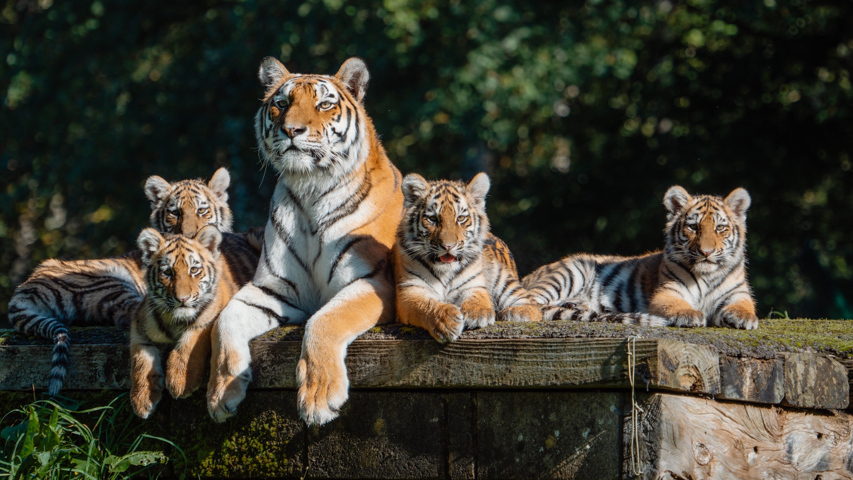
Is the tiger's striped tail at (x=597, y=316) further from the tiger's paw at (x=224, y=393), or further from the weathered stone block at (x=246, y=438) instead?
the tiger's paw at (x=224, y=393)

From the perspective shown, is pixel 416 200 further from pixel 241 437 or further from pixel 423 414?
pixel 241 437

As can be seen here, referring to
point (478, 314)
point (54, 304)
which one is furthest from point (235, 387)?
point (54, 304)

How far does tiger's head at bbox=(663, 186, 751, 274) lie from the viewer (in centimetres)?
407

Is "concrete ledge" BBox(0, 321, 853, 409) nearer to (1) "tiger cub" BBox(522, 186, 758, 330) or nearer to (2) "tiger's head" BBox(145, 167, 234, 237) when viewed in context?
(1) "tiger cub" BBox(522, 186, 758, 330)

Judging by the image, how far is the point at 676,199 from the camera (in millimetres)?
4305

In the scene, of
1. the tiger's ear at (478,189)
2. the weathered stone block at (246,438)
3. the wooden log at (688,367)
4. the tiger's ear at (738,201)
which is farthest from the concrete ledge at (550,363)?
the tiger's ear at (738,201)

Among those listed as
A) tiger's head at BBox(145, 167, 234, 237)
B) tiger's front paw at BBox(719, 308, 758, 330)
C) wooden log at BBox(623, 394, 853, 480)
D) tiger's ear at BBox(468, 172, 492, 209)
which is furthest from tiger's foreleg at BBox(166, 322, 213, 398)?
tiger's front paw at BBox(719, 308, 758, 330)

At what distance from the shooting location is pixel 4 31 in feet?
36.9

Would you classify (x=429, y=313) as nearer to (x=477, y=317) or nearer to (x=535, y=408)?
(x=477, y=317)

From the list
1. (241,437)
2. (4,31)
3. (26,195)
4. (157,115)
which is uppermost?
(4,31)

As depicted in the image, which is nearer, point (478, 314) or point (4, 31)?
point (478, 314)

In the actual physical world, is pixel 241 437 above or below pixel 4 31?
below

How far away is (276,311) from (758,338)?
2034 mm

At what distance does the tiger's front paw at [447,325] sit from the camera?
303cm
